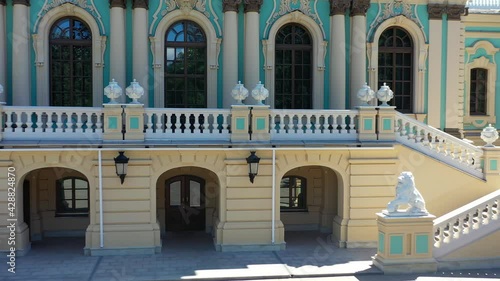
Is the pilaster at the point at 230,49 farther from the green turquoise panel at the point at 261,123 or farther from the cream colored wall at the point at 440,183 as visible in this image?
the cream colored wall at the point at 440,183

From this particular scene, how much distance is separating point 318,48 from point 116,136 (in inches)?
278

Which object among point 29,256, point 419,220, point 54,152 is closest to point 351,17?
point 419,220

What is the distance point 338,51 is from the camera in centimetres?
1706

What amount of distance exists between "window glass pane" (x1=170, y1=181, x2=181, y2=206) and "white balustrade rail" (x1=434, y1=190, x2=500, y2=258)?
7777 mm

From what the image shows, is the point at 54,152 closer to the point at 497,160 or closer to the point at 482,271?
the point at 482,271

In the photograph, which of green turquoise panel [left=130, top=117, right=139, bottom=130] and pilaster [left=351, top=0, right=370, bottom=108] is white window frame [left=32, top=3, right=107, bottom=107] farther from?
pilaster [left=351, top=0, right=370, bottom=108]

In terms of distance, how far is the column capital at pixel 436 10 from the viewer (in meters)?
17.8

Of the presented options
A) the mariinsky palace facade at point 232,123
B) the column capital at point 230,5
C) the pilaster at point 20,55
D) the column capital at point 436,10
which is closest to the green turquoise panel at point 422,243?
the mariinsky palace facade at point 232,123

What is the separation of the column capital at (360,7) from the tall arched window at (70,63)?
27.1ft

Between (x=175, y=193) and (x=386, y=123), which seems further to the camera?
(x=175, y=193)

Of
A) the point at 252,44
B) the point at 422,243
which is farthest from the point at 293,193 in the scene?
the point at 422,243

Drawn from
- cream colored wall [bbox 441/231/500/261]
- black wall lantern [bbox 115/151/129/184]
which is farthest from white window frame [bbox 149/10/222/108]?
cream colored wall [bbox 441/231/500/261]

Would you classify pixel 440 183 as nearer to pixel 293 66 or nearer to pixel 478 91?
pixel 293 66

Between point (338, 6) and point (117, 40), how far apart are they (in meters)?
6.90
